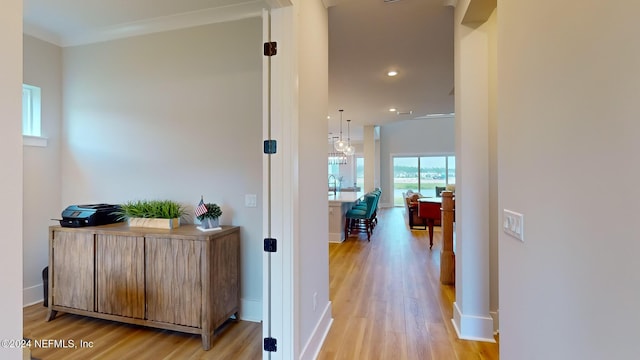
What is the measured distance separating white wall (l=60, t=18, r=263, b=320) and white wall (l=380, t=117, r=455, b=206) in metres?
10.3

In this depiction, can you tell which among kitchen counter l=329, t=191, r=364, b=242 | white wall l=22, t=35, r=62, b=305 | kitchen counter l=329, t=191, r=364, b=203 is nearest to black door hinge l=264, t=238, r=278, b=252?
white wall l=22, t=35, r=62, b=305

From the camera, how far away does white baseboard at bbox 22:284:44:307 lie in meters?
3.03

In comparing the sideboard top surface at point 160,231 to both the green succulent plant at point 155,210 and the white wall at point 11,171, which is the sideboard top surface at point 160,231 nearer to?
the green succulent plant at point 155,210

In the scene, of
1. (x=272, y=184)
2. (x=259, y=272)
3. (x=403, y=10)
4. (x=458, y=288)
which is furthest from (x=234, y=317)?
(x=403, y=10)

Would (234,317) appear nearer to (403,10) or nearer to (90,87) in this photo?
(90,87)

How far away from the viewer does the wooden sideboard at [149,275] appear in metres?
2.35

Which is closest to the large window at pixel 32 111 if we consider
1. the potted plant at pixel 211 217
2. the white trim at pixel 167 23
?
the white trim at pixel 167 23

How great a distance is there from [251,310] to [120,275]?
118 centimetres

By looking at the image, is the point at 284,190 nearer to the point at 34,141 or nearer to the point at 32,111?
the point at 34,141

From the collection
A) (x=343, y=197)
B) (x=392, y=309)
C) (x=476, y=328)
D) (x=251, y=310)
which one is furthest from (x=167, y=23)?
(x=343, y=197)

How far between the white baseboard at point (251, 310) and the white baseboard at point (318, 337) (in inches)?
25.8

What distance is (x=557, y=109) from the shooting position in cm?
103

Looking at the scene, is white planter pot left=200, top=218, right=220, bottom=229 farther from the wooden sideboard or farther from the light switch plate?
the light switch plate

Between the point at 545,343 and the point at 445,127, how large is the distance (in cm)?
1209
